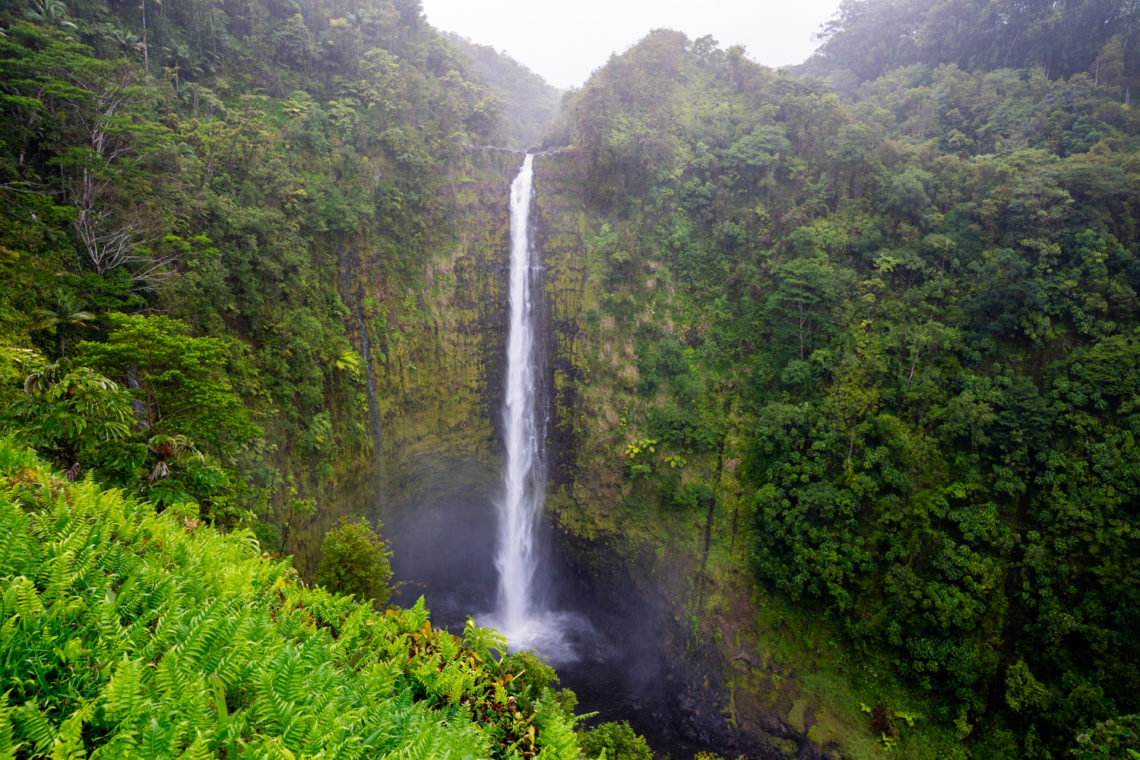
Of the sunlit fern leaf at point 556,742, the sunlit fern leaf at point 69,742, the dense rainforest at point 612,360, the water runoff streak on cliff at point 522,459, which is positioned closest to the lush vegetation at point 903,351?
the dense rainforest at point 612,360

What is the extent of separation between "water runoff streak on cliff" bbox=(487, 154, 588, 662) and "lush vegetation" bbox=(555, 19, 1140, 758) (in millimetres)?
2240

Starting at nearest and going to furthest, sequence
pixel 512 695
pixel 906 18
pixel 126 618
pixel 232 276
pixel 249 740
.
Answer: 1. pixel 249 740
2. pixel 126 618
3. pixel 512 695
4. pixel 232 276
5. pixel 906 18

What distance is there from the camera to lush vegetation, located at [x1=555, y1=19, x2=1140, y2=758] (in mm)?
12234

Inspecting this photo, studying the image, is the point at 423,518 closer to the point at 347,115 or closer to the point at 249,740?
the point at 347,115

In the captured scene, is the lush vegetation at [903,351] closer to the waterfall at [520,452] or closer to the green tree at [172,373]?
the waterfall at [520,452]

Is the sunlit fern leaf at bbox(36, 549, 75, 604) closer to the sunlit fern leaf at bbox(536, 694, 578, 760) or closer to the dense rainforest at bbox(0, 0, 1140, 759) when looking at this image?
the dense rainforest at bbox(0, 0, 1140, 759)

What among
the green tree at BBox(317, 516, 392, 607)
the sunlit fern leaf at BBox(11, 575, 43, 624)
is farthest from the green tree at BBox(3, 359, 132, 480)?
the sunlit fern leaf at BBox(11, 575, 43, 624)

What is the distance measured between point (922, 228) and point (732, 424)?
28.2 feet

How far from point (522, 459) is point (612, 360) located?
5227mm

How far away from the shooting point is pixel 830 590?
45.6 ft

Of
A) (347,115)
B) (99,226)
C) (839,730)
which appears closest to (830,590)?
(839,730)

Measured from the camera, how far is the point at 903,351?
1539 cm

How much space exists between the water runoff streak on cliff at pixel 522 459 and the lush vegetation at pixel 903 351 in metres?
2.24

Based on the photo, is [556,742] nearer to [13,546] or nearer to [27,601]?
[27,601]
